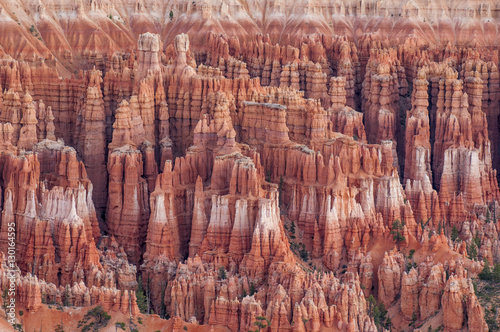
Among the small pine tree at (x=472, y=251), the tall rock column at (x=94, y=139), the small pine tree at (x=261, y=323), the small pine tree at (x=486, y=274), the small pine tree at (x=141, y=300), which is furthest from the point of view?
the tall rock column at (x=94, y=139)

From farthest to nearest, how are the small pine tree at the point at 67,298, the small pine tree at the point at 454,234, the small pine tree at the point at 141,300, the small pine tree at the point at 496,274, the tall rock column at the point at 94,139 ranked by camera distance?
the tall rock column at the point at 94,139 → the small pine tree at the point at 454,234 → the small pine tree at the point at 496,274 → the small pine tree at the point at 141,300 → the small pine tree at the point at 67,298

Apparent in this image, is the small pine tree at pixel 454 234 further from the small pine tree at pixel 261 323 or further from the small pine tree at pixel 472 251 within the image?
the small pine tree at pixel 261 323

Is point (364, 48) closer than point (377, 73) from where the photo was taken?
No

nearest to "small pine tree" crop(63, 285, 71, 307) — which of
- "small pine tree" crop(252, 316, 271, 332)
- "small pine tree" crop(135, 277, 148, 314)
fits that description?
"small pine tree" crop(135, 277, 148, 314)

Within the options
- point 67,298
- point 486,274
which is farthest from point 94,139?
point 486,274

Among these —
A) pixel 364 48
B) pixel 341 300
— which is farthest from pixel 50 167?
pixel 364 48

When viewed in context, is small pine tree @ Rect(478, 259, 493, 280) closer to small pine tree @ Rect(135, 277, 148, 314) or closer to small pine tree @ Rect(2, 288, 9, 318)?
small pine tree @ Rect(135, 277, 148, 314)

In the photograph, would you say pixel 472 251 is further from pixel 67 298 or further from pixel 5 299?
pixel 5 299

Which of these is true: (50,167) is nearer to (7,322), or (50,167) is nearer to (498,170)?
(7,322)

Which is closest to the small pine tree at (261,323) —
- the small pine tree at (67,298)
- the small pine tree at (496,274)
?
the small pine tree at (67,298)
